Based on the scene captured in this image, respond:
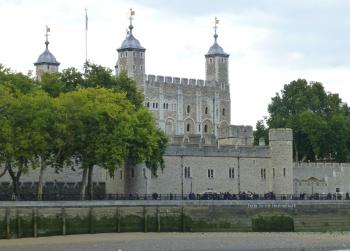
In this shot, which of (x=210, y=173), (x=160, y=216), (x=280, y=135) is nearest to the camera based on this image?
(x=160, y=216)

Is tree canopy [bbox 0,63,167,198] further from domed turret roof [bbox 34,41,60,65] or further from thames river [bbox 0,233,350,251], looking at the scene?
domed turret roof [bbox 34,41,60,65]

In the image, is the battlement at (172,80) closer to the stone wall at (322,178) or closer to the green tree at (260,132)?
the green tree at (260,132)

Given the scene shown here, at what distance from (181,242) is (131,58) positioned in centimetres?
7210

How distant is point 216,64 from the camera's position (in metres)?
151

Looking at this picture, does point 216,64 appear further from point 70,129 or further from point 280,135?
point 70,129

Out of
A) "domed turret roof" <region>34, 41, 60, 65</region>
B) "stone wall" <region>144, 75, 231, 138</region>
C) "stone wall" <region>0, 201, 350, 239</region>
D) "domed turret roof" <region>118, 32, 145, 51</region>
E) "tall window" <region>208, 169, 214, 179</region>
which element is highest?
"domed turret roof" <region>118, 32, 145, 51</region>

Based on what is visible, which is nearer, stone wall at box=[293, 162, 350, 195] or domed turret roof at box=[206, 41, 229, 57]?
stone wall at box=[293, 162, 350, 195]

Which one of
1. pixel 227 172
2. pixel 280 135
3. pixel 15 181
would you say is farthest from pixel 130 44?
pixel 15 181

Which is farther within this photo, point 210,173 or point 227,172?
point 227,172

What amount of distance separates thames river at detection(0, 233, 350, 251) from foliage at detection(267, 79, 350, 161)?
4227 centimetres

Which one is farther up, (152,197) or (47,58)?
(47,58)

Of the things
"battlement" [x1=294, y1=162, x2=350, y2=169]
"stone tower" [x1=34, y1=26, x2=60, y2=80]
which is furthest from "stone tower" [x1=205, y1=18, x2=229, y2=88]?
"battlement" [x1=294, y1=162, x2=350, y2=169]

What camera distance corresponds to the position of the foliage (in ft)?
361

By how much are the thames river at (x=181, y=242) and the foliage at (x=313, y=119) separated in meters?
42.3
